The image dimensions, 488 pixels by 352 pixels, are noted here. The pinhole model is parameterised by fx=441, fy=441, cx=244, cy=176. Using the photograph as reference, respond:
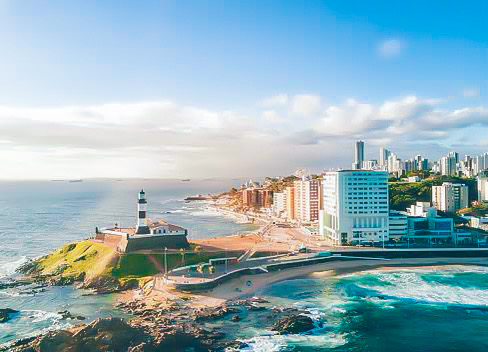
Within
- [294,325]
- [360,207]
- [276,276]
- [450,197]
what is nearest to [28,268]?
[276,276]

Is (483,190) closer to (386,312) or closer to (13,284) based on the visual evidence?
(386,312)

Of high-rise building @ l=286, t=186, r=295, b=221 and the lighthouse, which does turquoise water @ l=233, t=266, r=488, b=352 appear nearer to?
the lighthouse

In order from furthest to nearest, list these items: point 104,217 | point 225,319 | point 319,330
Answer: point 104,217
point 225,319
point 319,330

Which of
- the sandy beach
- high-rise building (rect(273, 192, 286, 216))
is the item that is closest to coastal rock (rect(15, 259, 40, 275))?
the sandy beach

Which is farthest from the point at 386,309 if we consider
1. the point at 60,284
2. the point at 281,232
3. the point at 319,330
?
the point at 281,232

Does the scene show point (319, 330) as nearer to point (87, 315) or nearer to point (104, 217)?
point (87, 315)
